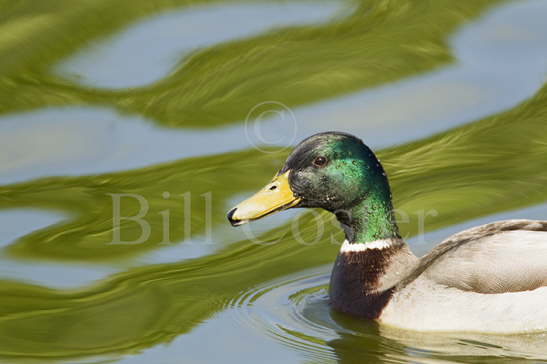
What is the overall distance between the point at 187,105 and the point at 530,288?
3.81 metres

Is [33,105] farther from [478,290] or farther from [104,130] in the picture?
[478,290]

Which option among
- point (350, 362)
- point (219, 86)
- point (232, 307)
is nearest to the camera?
point (350, 362)

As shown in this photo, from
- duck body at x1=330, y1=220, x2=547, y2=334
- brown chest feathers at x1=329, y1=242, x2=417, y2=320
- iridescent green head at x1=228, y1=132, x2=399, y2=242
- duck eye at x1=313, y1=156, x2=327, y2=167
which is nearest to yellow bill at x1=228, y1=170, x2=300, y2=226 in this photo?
iridescent green head at x1=228, y1=132, x2=399, y2=242

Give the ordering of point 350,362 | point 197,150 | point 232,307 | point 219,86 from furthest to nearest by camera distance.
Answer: point 219,86, point 197,150, point 232,307, point 350,362

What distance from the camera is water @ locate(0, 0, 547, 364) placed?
22.1ft

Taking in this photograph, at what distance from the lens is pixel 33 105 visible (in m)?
9.65

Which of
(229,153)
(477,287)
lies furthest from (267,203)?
(229,153)

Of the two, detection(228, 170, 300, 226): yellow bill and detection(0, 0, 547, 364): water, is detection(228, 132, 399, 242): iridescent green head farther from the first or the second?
detection(0, 0, 547, 364): water

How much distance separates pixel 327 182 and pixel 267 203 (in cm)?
36

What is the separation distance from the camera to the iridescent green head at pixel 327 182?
6953 millimetres

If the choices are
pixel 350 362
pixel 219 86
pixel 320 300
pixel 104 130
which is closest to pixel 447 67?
pixel 219 86

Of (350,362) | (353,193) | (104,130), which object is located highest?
(104,130)

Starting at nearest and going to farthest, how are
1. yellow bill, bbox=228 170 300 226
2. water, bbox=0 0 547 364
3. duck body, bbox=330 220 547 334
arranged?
1. duck body, bbox=330 220 547 334
2. water, bbox=0 0 547 364
3. yellow bill, bbox=228 170 300 226

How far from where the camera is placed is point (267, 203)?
6.99 metres
